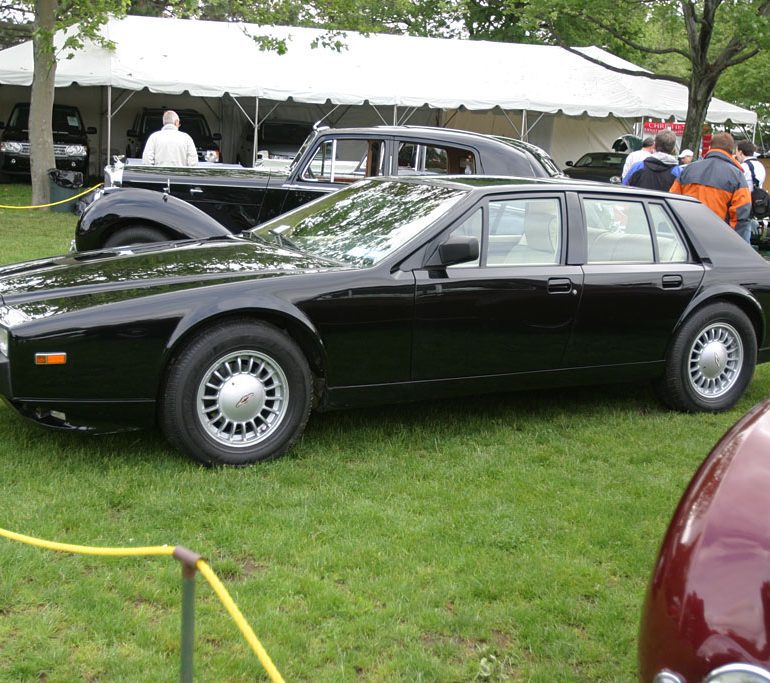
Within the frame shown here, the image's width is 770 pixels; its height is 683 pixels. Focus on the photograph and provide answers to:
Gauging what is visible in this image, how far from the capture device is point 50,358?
4344 mm

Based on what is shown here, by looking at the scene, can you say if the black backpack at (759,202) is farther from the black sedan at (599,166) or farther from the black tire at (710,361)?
the black sedan at (599,166)

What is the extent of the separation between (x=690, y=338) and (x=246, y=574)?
344 cm

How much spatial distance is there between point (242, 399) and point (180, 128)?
20.7 meters

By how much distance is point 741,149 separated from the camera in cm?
1215

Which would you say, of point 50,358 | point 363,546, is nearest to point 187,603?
point 363,546

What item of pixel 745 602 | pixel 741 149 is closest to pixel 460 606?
pixel 745 602

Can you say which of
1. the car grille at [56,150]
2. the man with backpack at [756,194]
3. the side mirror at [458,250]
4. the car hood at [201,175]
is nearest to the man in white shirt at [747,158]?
the man with backpack at [756,194]

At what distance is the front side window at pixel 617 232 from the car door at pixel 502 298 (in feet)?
0.69

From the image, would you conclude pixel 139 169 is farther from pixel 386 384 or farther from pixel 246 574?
pixel 246 574

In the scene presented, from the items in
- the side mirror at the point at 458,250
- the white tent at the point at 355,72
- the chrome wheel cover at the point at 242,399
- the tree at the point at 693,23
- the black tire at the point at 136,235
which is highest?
the tree at the point at 693,23

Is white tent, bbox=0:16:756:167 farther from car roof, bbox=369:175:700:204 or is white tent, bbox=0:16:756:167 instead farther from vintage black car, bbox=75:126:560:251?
car roof, bbox=369:175:700:204

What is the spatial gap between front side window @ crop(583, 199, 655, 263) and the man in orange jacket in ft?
10.7

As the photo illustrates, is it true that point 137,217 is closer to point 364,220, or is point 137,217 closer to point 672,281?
point 364,220

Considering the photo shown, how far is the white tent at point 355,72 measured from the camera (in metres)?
20.0
